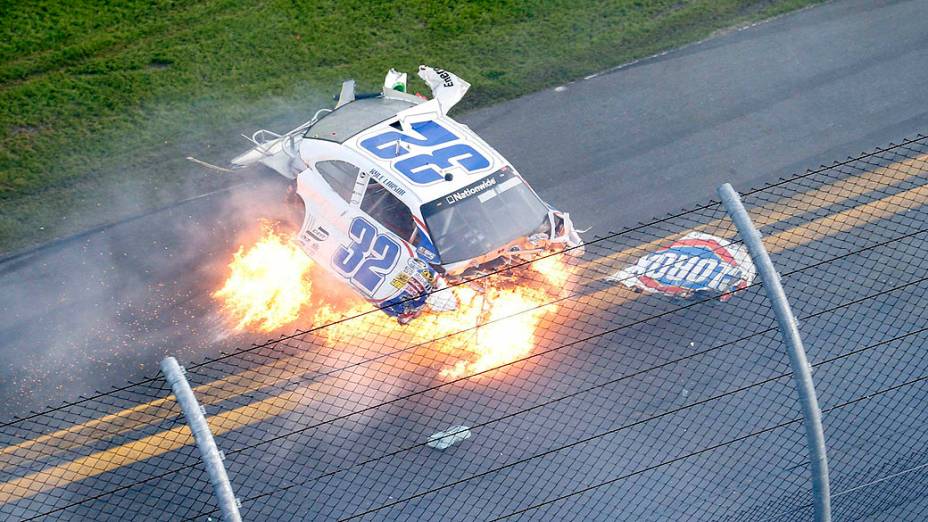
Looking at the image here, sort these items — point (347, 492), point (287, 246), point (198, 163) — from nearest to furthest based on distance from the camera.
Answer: point (347, 492)
point (287, 246)
point (198, 163)

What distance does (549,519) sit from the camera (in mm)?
8711

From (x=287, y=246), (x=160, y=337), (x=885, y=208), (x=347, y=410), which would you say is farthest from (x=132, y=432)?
(x=885, y=208)

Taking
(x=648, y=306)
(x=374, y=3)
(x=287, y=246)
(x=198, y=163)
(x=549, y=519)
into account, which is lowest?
(x=549, y=519)

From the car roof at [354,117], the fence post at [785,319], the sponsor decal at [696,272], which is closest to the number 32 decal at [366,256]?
the car roof at [354,117]

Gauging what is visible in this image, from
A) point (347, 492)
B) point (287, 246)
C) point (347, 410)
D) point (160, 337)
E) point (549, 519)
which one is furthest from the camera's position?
point (287, 246)

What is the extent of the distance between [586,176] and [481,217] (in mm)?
2565

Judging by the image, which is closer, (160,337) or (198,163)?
(160,337)

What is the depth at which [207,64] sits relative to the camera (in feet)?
46.6

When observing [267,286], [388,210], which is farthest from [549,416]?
[267,286]

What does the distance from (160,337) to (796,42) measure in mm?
9360

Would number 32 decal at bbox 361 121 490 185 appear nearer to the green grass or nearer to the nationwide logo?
the nationwide logo

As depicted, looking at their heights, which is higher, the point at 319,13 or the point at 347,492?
the point at 319,13

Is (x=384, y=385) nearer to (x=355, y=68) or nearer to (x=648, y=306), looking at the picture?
(x=648, y=306)

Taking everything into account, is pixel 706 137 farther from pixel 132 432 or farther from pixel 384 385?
pixel 132 432
